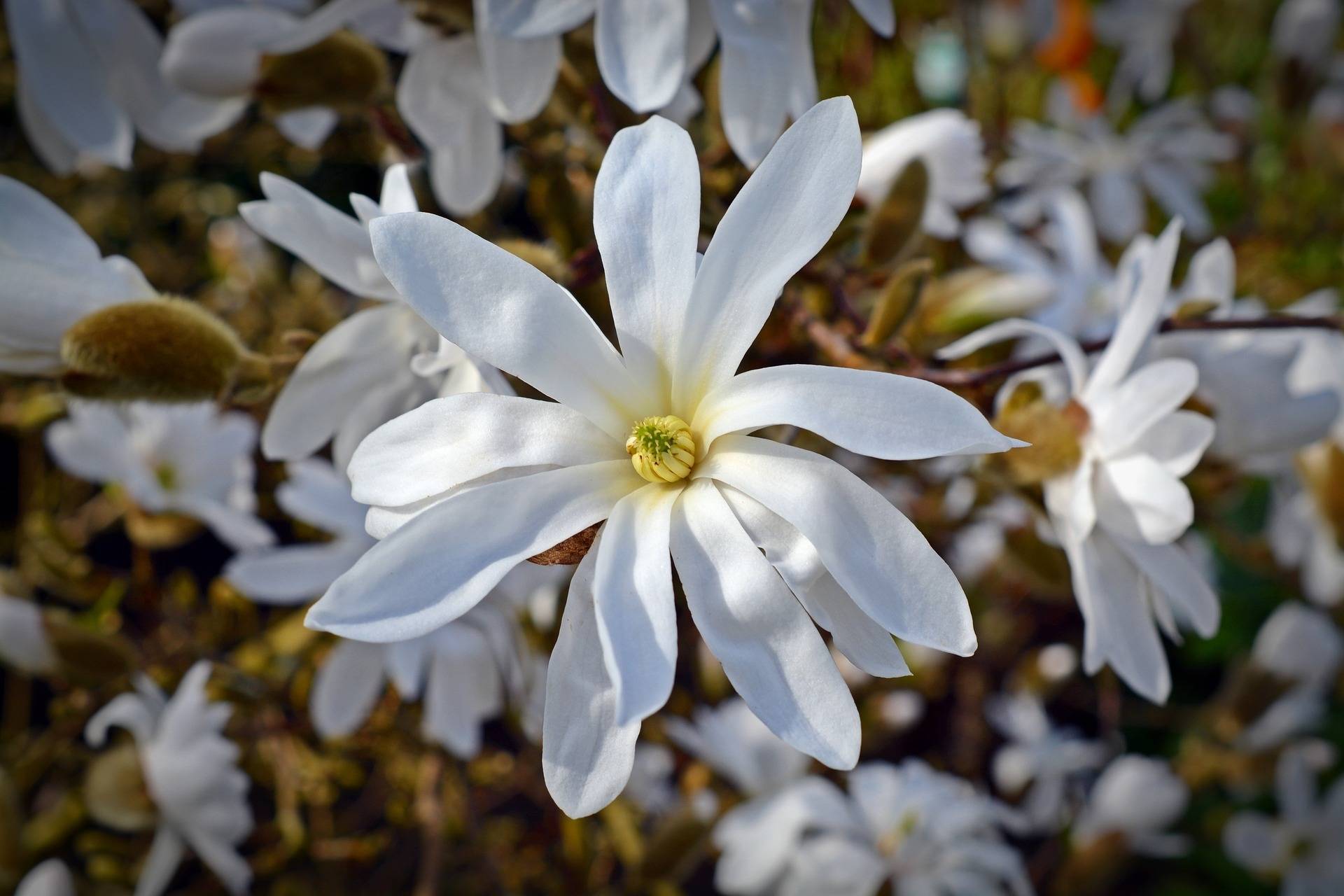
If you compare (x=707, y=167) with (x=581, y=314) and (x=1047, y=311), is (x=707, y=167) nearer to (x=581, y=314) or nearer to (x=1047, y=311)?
(x=581, y=314)

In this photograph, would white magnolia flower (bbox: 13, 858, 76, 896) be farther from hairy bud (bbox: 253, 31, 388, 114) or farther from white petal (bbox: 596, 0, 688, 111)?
white petal (bbox: 596, 0, 688, 111)

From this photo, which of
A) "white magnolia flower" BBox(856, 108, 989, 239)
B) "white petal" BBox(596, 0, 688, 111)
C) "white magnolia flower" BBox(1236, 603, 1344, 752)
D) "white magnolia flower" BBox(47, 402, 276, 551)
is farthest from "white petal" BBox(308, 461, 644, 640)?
"white magnolia flower" BBox(1236, 603, 1344, 752)

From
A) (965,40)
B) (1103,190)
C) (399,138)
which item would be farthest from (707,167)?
(1103,190)

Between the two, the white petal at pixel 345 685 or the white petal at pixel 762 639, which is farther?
the white petal at pixel 345 685

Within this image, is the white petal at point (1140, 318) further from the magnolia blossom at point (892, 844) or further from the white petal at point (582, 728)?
the magnolia blossom at point (892, 844)

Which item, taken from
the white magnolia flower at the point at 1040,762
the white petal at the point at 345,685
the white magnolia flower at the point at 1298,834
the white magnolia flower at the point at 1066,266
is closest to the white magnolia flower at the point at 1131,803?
the white magnolia flower at the point at 1040,762

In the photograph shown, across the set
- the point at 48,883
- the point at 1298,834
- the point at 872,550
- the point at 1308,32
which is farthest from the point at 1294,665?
the point at 48,883

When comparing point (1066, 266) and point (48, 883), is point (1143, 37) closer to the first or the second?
point (1066, 266)
